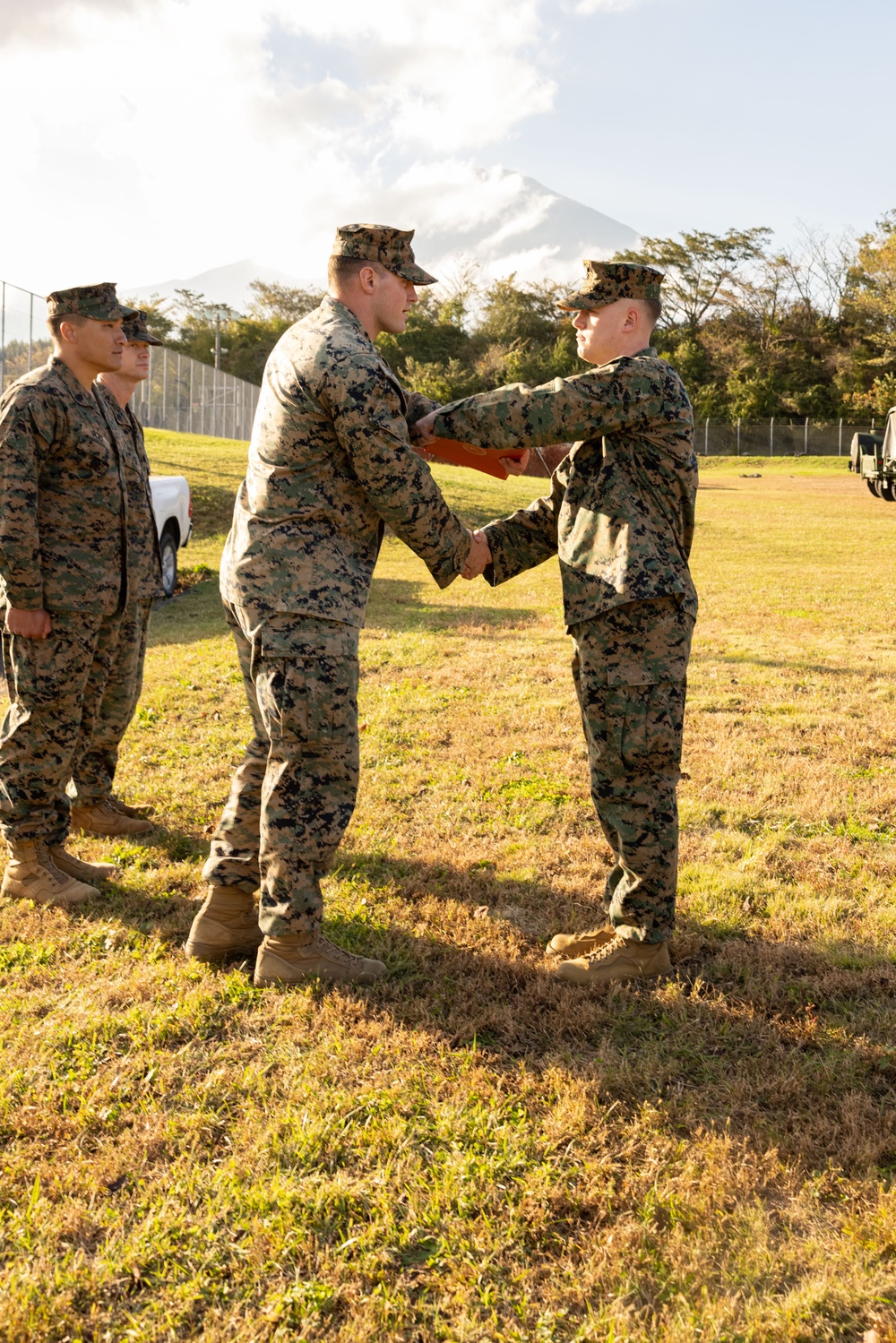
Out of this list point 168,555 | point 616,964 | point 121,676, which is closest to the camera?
point 616,964

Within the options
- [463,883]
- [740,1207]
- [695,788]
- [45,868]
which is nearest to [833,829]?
[695,788]

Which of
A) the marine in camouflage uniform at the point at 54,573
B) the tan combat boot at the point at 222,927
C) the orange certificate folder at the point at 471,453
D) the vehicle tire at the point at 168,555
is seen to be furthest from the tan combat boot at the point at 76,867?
the vehicle tire at the point at 168,555

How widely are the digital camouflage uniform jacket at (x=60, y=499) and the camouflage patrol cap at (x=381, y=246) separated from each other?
149cm

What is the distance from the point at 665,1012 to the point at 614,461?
1835 millimetres

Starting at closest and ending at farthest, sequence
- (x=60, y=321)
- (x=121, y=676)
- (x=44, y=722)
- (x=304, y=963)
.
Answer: (x=304, y=963) → (x=44, y=722) → (x=60, y=321) → (x=121, y=676)

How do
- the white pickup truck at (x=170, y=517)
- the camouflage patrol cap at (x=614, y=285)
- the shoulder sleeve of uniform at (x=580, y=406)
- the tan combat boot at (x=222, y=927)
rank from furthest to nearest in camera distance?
the white pickup truck at (x=170, y=517), the tan combat boot at (x=222, y=927), the camouflage patrol cap at (x=614, y=285), the shoulder sleeve of uniform at (x=580, y=406)

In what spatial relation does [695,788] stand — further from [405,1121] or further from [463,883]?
[405,1121]

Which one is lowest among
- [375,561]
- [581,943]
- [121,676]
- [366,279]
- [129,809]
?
[581,943]

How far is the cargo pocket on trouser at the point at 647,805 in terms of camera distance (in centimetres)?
340

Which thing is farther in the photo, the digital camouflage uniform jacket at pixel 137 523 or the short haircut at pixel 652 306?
the digital camouflage uniform jacket at pixel 137 523

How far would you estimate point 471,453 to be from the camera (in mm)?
3748

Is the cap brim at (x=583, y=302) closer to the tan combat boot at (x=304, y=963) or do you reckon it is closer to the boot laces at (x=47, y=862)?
the tan combat boot at (x=304, y=963)

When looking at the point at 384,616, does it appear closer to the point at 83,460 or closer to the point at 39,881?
the point at 83,460

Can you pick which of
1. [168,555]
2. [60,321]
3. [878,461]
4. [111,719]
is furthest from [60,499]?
[878,461]
